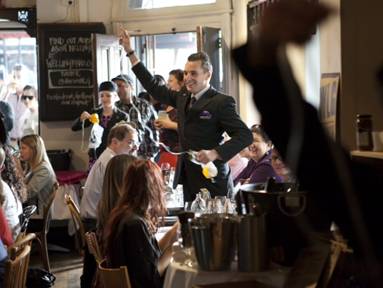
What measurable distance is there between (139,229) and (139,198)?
6.9 inches

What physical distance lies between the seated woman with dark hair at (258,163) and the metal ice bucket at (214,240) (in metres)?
1.38

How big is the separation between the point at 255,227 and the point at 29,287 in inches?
54.7

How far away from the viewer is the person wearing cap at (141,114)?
5930 millimetres

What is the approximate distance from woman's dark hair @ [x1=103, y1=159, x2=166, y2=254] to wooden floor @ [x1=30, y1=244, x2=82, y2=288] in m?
2.33

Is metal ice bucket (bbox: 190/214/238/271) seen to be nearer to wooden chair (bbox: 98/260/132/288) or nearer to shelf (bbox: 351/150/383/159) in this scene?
wooden chair (bbox: 98/260/132/288)

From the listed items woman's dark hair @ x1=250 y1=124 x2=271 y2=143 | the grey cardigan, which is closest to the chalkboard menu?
the grey cardigan

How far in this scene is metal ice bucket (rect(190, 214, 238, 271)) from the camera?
234cm

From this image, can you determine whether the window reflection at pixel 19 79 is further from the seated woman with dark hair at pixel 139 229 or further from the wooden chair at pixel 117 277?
the wooden chair at pixel 117 277

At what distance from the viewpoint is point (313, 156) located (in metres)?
1.13

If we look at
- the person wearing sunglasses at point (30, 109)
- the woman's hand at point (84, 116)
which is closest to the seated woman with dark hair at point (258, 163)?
the woman's hand at point (84, 116)

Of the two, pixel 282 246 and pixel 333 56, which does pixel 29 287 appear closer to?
pixel 282 246

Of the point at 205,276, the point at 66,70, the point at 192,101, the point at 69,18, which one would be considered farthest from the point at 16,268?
the point at 69,18

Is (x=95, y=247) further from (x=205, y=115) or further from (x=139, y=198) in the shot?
(x=205, y=115)

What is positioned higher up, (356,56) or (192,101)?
(356,56)
